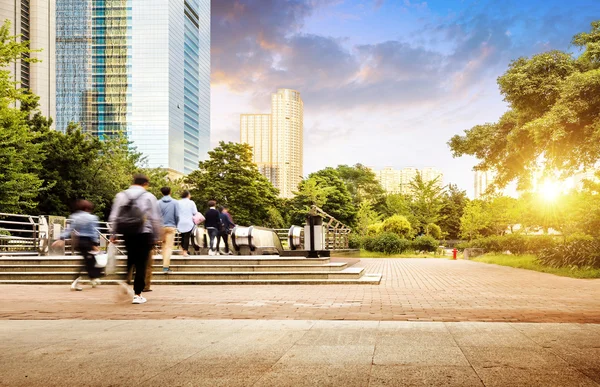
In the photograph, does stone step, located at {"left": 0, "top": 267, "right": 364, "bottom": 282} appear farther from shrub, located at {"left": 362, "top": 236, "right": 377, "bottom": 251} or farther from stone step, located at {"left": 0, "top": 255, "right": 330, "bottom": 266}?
shrub, located at {"left": 362, "top": 236, "right": 377, "bottom": 251}

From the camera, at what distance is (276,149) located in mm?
157875

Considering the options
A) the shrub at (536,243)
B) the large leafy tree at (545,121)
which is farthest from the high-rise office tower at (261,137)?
the large leafy tree at (545,121)

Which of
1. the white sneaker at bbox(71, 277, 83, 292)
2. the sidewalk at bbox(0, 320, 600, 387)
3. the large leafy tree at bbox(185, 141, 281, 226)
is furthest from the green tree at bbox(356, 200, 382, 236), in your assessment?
the sidewalk at bbox(0, 320, 600, 387)

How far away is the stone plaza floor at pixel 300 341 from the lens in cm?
385

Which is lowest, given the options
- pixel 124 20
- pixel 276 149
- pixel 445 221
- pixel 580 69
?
pixel 445 221

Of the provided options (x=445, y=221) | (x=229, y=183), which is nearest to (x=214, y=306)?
(x=229, y=183)

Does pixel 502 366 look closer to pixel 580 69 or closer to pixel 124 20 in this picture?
pixel 580 69

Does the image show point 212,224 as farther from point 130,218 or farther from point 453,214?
point 453,214

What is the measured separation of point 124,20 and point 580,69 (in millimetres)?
124836

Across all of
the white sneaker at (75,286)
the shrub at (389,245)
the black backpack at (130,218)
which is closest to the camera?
the black backpack at (130,218)

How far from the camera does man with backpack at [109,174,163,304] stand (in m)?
8.09

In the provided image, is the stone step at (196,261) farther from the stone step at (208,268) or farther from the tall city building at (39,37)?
the tall city building at (39,37)

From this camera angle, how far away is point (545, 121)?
1766cm

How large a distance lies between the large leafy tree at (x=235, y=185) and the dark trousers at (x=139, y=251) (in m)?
47.6
